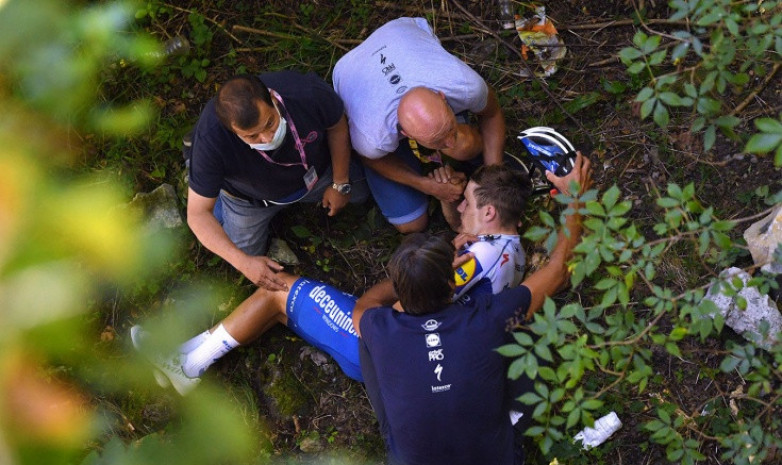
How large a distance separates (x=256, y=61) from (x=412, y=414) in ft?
9.02

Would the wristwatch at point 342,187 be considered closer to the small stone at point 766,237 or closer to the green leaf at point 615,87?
the green leaf at point 615,87

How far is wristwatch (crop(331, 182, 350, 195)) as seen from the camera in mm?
3902

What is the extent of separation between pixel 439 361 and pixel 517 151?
67.4 inches

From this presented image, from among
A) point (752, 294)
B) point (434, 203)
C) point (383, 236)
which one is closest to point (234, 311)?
point (383, 236)

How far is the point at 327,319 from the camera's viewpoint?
385 cm

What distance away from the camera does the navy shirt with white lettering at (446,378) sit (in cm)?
298

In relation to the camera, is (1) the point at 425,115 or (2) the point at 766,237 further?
(1) the point at 425,115

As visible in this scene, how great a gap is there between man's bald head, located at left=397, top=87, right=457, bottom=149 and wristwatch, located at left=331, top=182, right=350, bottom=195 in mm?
556

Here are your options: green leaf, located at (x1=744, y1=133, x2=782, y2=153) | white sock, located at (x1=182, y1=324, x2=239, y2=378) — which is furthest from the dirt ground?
green leaf, located at (x1=744, y1=133, x2=782, y2=153)

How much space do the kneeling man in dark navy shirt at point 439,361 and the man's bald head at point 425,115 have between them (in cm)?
55

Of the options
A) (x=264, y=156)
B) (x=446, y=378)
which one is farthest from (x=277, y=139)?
(x=446, y=378)

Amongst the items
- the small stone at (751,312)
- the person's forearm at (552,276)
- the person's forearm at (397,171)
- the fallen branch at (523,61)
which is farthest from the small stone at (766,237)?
the person's forearm at (397,171)

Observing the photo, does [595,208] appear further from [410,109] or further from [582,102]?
[582,102]

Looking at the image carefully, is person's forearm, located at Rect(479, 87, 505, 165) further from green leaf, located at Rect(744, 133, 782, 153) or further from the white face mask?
green leaf, located at Rect(744, 133, 782, 153)
